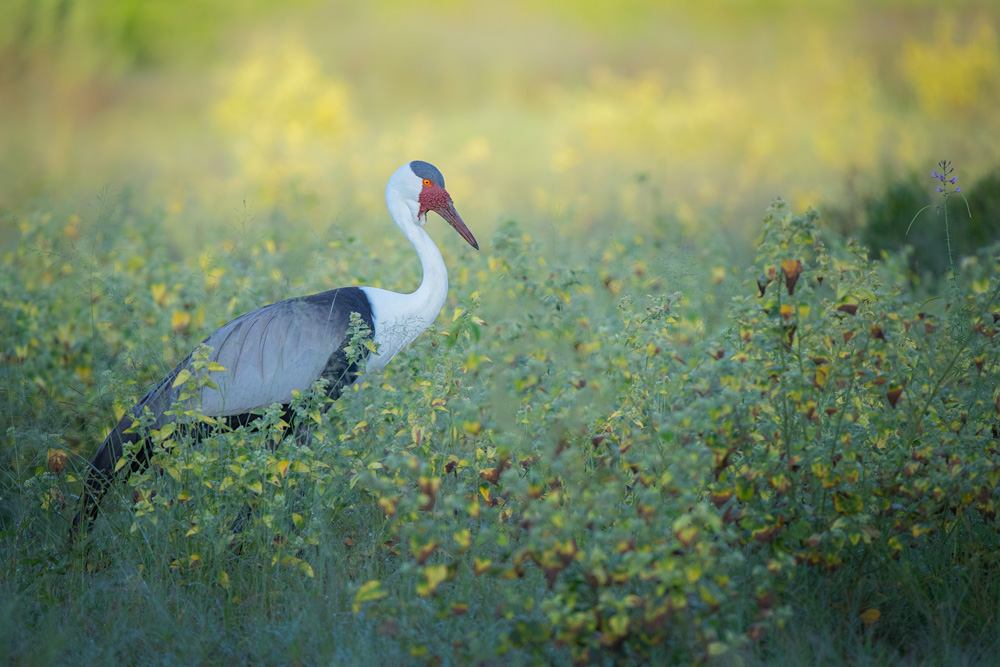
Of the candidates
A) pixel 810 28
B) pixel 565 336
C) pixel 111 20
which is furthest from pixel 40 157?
pixel 810 28

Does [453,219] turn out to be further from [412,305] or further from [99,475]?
[99,475]

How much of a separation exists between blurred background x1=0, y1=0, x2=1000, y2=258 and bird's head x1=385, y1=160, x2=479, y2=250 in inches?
24.9

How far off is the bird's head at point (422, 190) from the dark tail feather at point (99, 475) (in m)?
1.66

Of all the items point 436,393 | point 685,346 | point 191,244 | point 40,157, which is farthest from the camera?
point 40,157

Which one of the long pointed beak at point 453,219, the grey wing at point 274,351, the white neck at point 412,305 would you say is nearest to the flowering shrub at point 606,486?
the white neck at point 412,305

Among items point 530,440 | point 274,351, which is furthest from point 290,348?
point 530,440

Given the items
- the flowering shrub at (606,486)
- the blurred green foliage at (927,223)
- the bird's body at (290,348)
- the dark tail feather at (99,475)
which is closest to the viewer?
the flowering shrub at (606,486)

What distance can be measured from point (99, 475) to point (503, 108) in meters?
12.1

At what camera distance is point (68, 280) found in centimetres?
507

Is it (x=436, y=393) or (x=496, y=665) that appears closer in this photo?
(x=496, y=665)

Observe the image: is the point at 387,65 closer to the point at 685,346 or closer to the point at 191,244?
the point at 191,244

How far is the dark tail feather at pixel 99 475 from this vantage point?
327 cm

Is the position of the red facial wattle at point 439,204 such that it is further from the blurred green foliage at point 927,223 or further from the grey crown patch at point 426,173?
the blurred green foliage at point 927,223

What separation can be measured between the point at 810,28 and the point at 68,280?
17.1 metres
